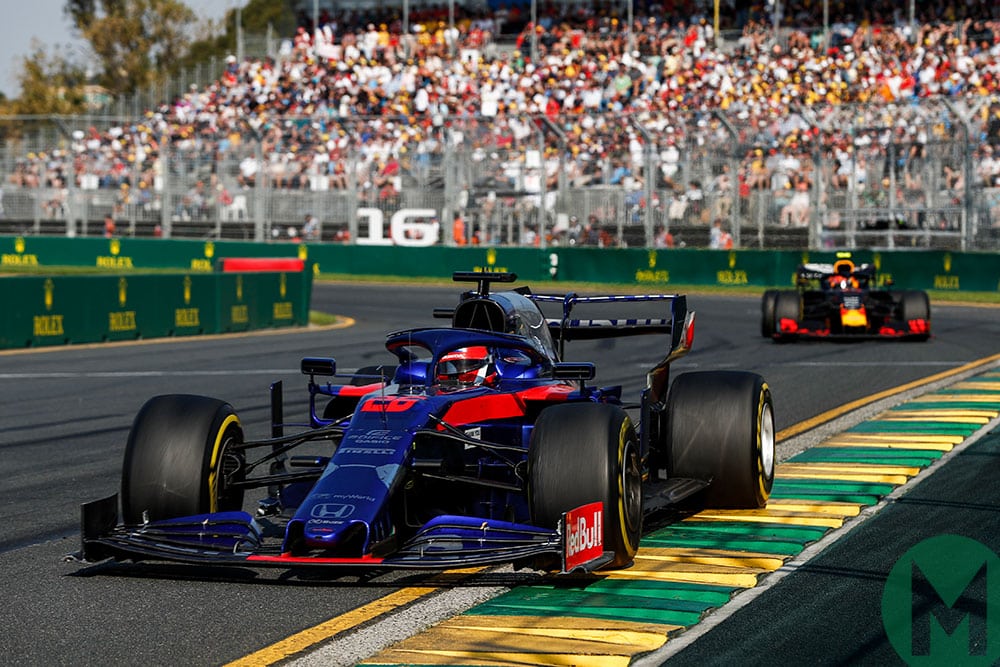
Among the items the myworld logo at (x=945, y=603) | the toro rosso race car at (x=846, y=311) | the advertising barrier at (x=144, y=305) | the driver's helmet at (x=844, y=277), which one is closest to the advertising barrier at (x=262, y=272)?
the advertising barrier at (x=144, y=305)

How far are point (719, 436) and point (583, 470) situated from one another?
1.73 m

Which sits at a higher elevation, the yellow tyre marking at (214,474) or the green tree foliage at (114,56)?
the green tree foliage at (114,56)

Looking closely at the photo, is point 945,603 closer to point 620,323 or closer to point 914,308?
point 620,323

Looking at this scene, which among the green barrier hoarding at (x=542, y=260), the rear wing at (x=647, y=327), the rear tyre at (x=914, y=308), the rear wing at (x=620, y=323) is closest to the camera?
the rear wing at (x=647, y=327)

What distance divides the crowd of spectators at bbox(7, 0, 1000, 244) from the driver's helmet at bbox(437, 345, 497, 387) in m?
23.1

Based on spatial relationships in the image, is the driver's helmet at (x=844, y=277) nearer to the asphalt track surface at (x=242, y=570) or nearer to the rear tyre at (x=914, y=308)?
the rear tyre at (x=914, y=308)

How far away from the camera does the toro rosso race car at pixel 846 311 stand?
20.0 meters

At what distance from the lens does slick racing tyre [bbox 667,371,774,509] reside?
26.1 ft

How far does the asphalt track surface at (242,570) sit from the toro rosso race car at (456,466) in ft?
0.76

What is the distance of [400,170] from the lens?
34.7 metres

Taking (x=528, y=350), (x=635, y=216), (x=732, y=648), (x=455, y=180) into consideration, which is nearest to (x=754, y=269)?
(x=635, y=216)

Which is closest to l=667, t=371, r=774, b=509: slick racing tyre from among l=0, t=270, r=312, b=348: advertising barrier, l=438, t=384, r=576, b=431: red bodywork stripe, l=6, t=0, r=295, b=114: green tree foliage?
l=438, t=384, r=576, b=431: red bodywork stripe

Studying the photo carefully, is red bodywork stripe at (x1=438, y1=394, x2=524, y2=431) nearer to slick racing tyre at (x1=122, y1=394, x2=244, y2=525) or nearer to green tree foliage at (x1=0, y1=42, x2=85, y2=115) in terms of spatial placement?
slick racing tyre at (x1=122, y1=394, x2=244, y2=525)

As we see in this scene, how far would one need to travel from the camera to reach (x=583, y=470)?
642 cm
